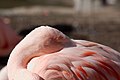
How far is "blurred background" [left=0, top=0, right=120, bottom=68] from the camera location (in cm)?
700

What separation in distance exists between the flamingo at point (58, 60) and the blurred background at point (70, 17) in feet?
15.3

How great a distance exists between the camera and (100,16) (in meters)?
9.41

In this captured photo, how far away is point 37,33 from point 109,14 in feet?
27.6

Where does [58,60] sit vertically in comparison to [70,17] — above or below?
above

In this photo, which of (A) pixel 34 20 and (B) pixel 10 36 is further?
(A) pixel 34 20

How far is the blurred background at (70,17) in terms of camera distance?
7.00 metres

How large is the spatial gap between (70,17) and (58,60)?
26.2 ft

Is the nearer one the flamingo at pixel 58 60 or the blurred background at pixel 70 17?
the flamingo at pixel 58 60

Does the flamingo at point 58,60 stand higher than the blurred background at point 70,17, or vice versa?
the flamingo at point 58,60

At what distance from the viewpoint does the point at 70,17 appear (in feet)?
30.1

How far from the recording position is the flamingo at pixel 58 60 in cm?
120

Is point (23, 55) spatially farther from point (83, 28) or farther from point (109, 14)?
point (109, 14)

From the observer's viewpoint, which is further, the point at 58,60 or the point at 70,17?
the point at 70,17

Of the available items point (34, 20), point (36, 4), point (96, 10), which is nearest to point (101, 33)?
point (34, 20)
